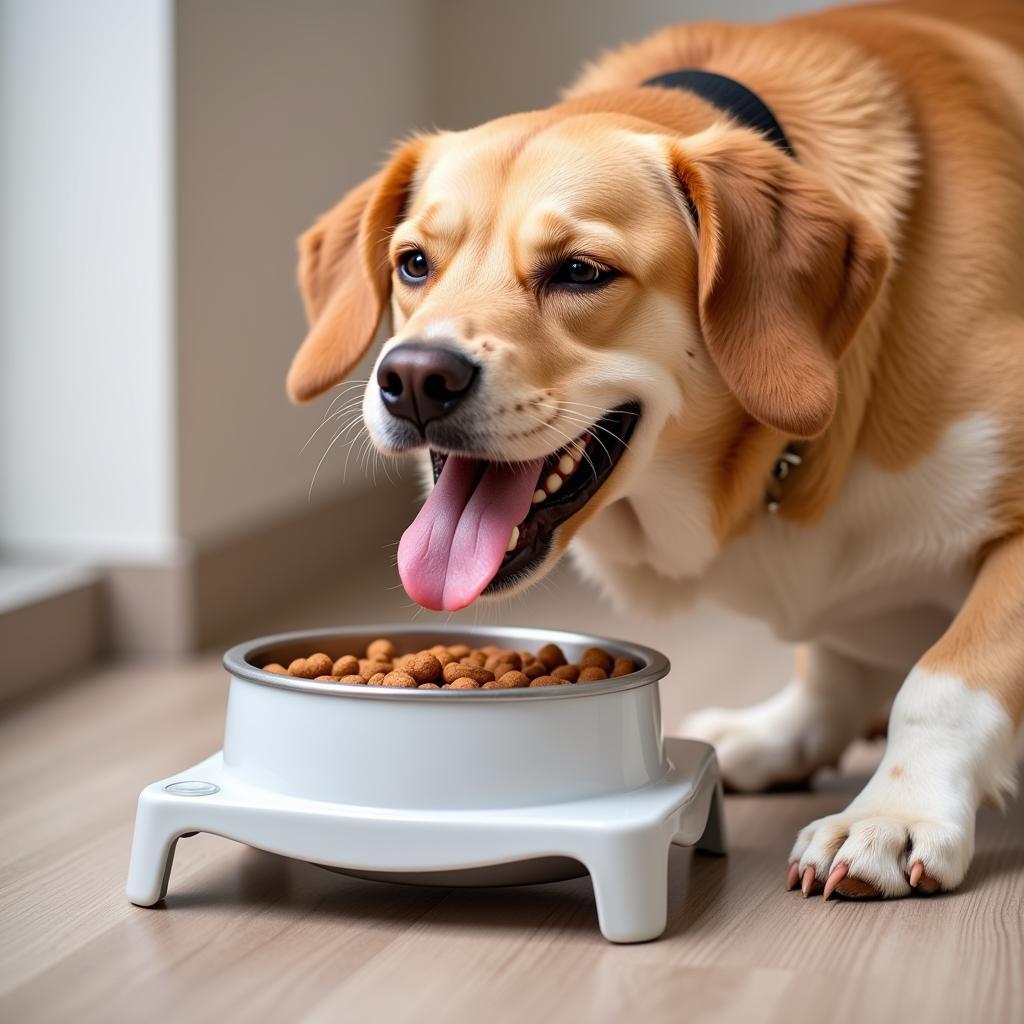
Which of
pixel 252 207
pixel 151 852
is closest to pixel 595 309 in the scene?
pixel 151 852

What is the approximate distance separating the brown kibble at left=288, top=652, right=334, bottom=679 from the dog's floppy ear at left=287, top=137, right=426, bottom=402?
1.42ft

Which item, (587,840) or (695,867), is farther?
(695,867)

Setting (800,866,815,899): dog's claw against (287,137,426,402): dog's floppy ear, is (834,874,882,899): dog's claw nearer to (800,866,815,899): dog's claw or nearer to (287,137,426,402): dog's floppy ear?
(800,866,815,899): dog's claw

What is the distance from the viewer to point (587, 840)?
129 cm

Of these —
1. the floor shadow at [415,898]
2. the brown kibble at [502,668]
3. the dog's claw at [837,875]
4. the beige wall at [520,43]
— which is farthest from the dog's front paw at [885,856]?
the beige wall at [520,43]

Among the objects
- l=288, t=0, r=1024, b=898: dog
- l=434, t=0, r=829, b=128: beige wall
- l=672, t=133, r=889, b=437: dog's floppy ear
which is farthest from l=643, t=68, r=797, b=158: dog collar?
l=434, t=0, r=829, b=128: beige wall

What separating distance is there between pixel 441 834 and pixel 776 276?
66cm

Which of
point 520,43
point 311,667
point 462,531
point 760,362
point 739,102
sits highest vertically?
point 520,43

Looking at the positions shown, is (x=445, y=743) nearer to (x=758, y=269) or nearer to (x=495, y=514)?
(x=495, y=514)

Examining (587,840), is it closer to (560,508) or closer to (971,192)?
(560,508)

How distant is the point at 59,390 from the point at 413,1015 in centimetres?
173

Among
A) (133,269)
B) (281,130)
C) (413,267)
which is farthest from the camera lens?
(281,130)


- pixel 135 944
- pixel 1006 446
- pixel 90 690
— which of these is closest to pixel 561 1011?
pixel 135 944

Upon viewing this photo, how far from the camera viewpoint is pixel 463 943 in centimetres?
129
